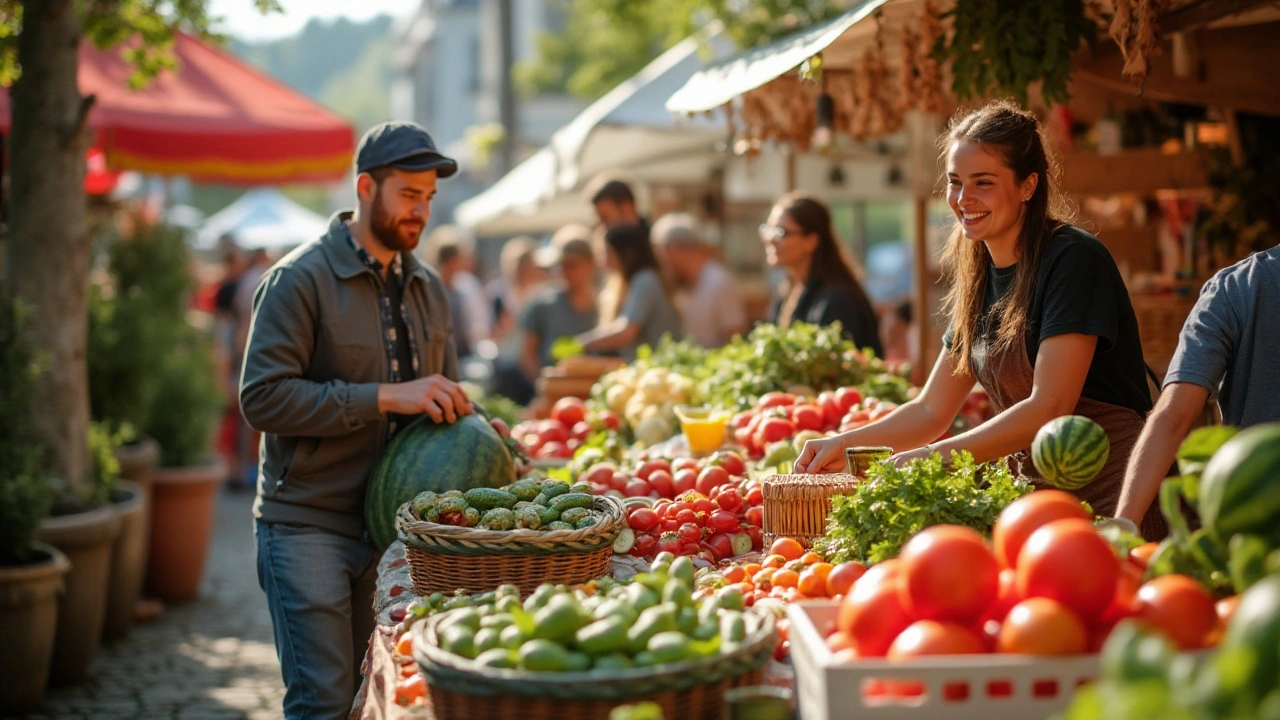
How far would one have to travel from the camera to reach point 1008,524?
2.44 metres

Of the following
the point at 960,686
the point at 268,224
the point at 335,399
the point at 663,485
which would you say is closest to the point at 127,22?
the point at 335,399

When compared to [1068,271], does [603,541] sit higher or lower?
lower

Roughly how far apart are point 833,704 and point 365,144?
9.72ft

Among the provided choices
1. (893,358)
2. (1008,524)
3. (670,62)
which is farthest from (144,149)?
(1008,524)

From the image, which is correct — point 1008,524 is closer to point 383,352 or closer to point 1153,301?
point 383,352

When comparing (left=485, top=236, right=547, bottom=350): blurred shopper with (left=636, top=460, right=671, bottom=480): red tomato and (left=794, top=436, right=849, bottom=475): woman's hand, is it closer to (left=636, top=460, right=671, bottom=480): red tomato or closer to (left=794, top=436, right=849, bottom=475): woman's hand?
(left=636, top=460, right=671, bottom=480): red tomato

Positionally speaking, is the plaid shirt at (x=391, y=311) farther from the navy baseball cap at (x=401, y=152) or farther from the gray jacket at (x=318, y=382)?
the navy baseball cap at (x=401, y=152)

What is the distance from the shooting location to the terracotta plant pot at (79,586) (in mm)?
6754

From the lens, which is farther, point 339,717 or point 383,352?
point 383,352

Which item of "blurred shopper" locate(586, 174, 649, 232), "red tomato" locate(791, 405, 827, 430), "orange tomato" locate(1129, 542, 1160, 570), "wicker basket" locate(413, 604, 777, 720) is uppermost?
"blurred shopper" locate(586, 174, 649, 232)

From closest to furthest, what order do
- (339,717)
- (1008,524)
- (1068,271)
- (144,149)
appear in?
(1008,524) < (1068,271) < (339,717) < (144,149)

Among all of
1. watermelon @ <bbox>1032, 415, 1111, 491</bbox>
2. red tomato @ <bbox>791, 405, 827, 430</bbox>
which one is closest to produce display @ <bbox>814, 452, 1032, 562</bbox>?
watermelon @ <bbox>1032, 415, 1111, 491</bbox>

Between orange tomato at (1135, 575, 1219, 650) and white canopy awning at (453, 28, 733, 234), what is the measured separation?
15.2 ft

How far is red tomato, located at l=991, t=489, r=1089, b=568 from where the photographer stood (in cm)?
239
